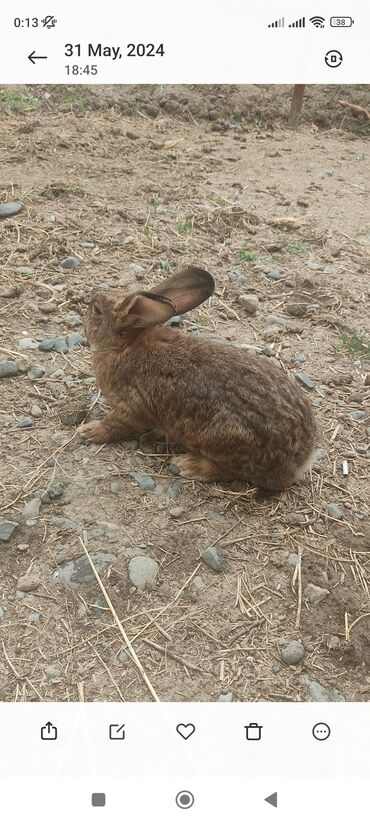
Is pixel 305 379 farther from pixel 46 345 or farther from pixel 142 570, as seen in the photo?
pixel 142 570

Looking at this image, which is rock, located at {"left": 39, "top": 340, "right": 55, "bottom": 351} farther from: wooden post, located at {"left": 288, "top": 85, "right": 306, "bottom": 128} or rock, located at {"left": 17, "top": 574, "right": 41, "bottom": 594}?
wooden post, located at {"left": 288, "top": 85, "right": 306, "bottom": 128}

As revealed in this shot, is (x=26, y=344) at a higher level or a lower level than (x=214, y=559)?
higher

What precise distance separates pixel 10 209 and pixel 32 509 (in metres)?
3.54

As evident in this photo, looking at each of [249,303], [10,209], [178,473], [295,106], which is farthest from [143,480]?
[295,106]

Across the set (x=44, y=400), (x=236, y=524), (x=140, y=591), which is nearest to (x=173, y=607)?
(x=140, y=591)

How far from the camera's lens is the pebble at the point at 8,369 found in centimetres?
441

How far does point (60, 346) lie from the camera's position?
4766mm

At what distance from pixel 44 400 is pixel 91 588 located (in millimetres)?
1503

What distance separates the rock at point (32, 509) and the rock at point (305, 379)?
A: 6.56 ft

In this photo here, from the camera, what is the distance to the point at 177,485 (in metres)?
3.78
